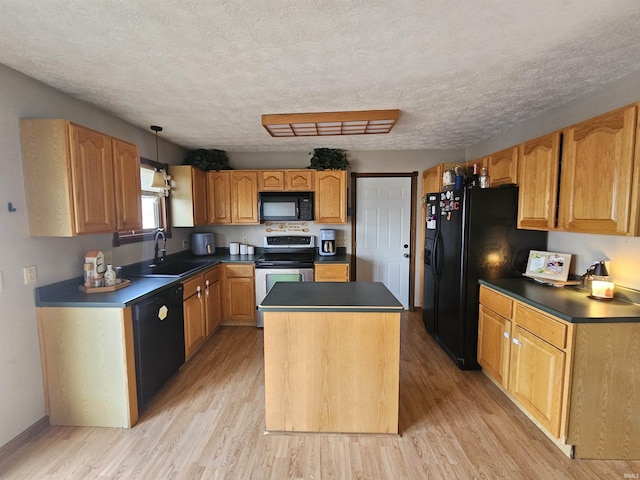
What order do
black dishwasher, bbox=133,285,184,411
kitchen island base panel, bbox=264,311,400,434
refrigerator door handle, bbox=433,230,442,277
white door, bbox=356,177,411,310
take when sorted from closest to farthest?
kitchen island base panel, bbox=264,311,400,434 < black dishwasher, bbox=133,285,184,411 < refrigerator door handle, bbox=433,230,442,277 < white door, bbox=356,177,411,310

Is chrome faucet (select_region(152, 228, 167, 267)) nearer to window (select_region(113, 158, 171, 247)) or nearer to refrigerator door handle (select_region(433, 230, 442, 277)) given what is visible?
window (select_region(113, 158, 171, 247))

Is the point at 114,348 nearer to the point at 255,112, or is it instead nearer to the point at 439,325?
the point at 255,112

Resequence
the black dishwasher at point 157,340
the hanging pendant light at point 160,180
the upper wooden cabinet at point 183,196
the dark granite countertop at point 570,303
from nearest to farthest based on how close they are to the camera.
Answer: the dark granite countertop at point 570,303, the black dishwasher at point 157,340, the hanging pendant light at point 160,180, the upper wooden cabinet at point 183,196

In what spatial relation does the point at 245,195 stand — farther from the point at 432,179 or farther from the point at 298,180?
the point at 432,179

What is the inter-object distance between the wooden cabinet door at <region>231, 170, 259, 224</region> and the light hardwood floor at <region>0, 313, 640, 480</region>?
2.20m

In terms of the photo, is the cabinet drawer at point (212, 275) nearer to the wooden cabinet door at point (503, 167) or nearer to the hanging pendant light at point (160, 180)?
the hanging pendant light at point (160, 180)

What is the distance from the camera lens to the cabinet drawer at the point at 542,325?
1.70 m

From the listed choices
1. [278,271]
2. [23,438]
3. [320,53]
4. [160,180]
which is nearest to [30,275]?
[23,438]

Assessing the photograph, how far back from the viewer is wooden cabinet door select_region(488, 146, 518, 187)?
2.46 metres

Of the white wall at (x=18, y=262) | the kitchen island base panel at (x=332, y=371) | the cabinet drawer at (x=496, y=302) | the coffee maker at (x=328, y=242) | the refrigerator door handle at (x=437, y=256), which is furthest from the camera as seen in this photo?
the coffee maker at (x=328, y=242)

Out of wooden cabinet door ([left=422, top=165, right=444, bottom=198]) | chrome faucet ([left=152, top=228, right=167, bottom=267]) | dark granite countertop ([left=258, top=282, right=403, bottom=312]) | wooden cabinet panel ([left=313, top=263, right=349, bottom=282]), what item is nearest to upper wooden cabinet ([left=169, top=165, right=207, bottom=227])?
chrome faucet ([left=152, top=228, right=167, bottom=267])

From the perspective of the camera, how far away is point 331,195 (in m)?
3.85

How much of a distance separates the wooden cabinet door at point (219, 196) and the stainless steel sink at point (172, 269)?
0.69 meters

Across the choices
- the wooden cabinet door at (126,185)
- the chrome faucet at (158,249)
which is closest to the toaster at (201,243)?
the chrome faucet at (158,249)
